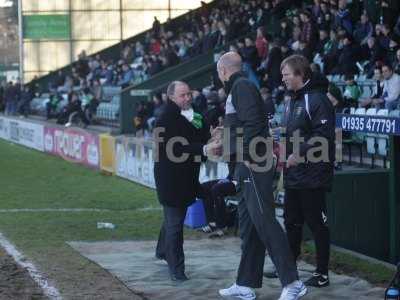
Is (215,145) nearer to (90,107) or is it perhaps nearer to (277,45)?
(277,45)

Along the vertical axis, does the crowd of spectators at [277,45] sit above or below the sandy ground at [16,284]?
above

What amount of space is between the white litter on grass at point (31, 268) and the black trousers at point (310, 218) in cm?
201

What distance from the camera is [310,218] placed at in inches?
310

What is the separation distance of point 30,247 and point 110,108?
58.9ft

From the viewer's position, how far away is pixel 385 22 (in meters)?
19.3

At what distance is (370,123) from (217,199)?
2.92 m

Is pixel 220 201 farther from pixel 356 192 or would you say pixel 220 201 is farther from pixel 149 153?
pixel 149 153

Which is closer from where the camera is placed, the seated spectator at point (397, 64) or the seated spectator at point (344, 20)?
the seated spectator at point (397, 64)

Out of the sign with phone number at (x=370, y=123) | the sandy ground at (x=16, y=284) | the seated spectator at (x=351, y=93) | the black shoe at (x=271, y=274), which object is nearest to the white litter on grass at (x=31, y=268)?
the sandy ground at (x=16, y=284)

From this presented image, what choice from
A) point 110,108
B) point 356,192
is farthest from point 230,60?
point 110,108

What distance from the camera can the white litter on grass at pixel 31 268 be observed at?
8.00m

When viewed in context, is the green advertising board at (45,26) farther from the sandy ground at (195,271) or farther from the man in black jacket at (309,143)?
the man in black jacket at (309,143)

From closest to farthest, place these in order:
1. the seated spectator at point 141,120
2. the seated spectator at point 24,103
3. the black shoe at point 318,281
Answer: the black shoe at point 318,281 → the seated spectator at point 141,120 → the seated spectator at point 24,103

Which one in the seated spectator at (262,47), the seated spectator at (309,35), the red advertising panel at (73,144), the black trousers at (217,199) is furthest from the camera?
the seated spectator at (262,47)
